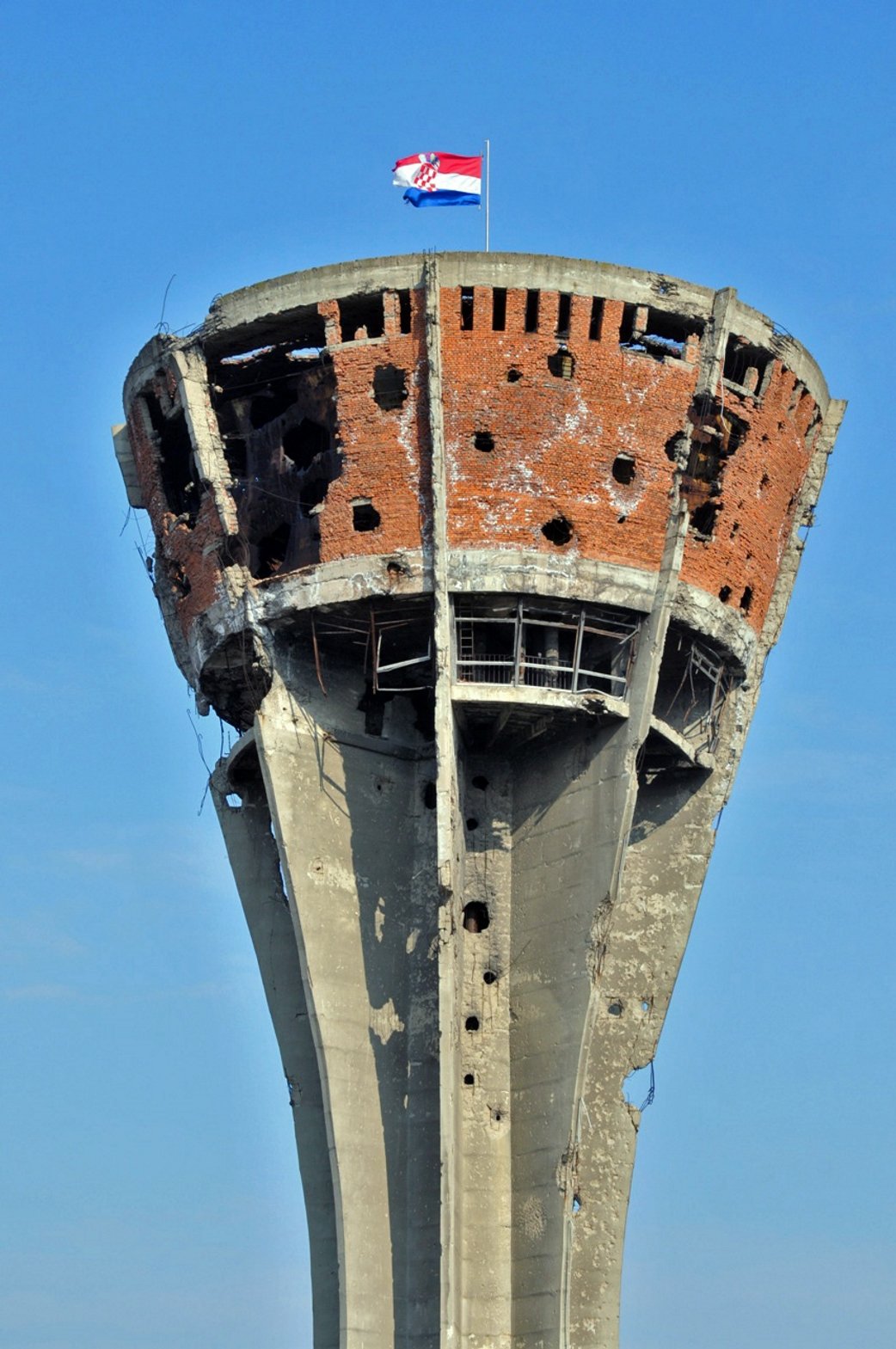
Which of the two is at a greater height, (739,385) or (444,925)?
(739,385)

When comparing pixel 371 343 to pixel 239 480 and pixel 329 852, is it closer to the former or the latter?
pixel 239 480

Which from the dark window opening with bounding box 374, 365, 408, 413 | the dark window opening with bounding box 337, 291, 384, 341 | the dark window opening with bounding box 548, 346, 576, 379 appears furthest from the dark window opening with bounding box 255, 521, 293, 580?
the dark window opening with bounding box 548, 346, 576, 379

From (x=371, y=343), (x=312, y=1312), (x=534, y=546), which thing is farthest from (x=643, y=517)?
(x=312, y=1312)

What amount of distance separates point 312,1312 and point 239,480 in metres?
10.1

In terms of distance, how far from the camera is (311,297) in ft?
107

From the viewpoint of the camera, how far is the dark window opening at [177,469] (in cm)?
3425

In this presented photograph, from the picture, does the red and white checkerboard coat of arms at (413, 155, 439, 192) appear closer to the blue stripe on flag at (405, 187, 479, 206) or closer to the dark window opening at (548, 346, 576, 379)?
the blue stripe on flag at (405, 187, 479, 206)

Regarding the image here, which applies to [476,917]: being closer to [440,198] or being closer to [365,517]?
[365,517]

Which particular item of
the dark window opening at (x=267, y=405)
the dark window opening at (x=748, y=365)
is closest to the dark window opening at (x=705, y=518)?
the dark window opening at (x=748, y=365)

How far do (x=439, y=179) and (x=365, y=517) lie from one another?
464 centimetres

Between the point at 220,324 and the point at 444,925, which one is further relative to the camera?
the point at 220,324

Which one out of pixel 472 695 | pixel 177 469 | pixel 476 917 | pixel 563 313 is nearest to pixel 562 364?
pixel 563 313

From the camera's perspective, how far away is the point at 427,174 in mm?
33562

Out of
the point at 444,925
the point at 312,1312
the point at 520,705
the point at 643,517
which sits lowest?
the point at 312,1312
